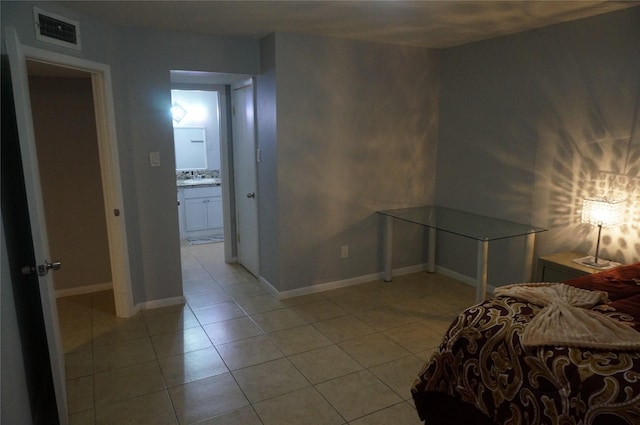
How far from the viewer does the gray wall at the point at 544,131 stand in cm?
297

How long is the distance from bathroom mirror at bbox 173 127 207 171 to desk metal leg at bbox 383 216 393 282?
3.63 m

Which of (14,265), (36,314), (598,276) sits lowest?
(36,314)

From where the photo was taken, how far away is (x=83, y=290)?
407 centimetres

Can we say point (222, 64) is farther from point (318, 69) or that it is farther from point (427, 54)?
point (427, 54)

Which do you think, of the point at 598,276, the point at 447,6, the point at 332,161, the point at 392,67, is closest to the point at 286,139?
the point at 332,161

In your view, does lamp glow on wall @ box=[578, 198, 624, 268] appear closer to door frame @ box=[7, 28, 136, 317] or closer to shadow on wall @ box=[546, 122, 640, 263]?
shadow on wall @ box=[546, 122, 640, 263]

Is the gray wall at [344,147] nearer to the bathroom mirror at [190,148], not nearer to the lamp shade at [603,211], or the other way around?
the lamp shade at [603,211]

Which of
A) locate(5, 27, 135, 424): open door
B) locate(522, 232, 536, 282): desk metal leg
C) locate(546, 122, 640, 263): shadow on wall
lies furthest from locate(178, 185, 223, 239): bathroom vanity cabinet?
locate(546, 122, 640, 263): shadow on wall

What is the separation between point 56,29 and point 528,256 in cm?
375

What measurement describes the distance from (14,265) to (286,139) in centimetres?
216

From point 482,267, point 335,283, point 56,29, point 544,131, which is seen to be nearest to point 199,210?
point 335,283

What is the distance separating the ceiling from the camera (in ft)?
8.94

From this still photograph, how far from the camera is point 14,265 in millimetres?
2111

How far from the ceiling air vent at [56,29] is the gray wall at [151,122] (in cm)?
21
